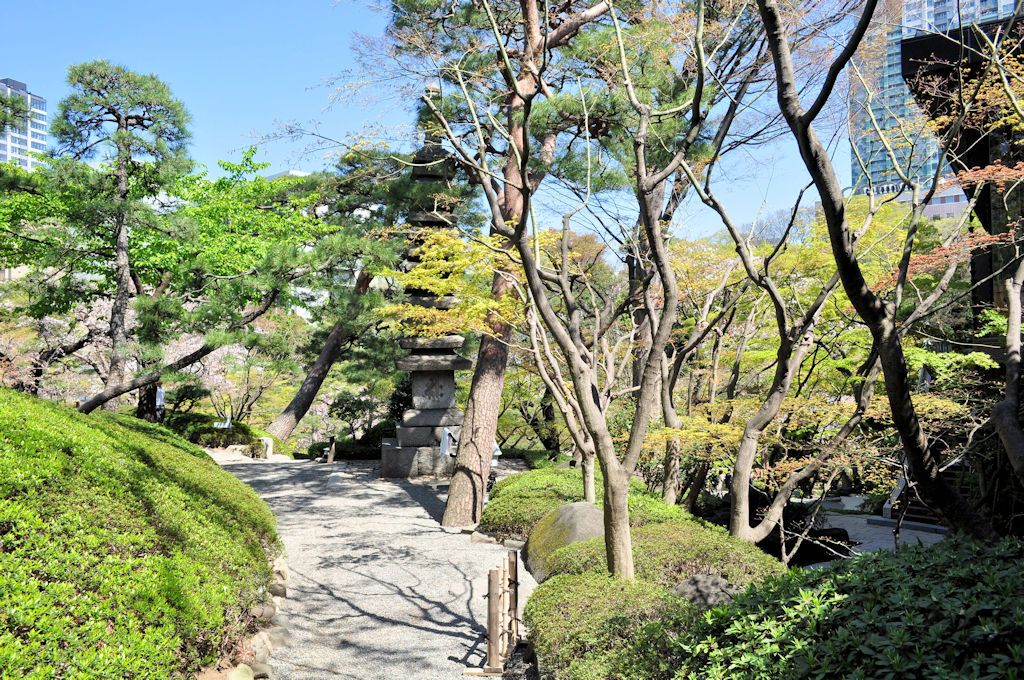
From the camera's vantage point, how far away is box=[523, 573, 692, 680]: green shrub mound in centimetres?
451

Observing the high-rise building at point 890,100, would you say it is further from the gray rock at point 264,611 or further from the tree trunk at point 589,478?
the gray rock at point 264,611

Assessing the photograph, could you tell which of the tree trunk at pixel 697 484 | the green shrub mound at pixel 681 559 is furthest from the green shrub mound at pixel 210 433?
the green shrub mound at pixel 681 559

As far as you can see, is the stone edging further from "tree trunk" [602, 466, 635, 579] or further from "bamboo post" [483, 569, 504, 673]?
"tree trunk" [602, 466, 635, 579]

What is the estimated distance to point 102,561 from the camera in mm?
4066

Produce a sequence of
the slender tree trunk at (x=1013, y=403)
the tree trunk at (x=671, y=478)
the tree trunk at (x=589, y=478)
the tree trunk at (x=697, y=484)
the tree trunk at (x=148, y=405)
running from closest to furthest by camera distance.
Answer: the slender tree trunk at (x=1013, y=403)
the tree trunk at (x=697, y=484)
the tree trunk at (x=589, y=478)
the tree trunk at (x=671, y=478)
the tree trunk at (x=148, y=405)

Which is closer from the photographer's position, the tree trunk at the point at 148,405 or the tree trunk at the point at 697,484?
the tree trunk at the point at 697,484

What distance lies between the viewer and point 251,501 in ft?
27.1

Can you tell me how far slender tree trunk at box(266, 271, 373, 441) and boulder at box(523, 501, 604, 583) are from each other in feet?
41.9

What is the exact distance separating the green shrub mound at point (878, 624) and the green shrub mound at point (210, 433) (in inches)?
749

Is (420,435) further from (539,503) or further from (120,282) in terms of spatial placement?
(120,282)

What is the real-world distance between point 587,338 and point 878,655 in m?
11.6

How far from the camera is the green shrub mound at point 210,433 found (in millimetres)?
20984

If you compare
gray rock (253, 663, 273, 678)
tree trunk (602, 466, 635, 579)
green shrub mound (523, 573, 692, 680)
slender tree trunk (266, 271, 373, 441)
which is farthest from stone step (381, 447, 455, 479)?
gray rock (253, 663, 273, 678)

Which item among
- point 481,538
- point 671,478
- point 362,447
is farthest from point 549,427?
point 481,538
